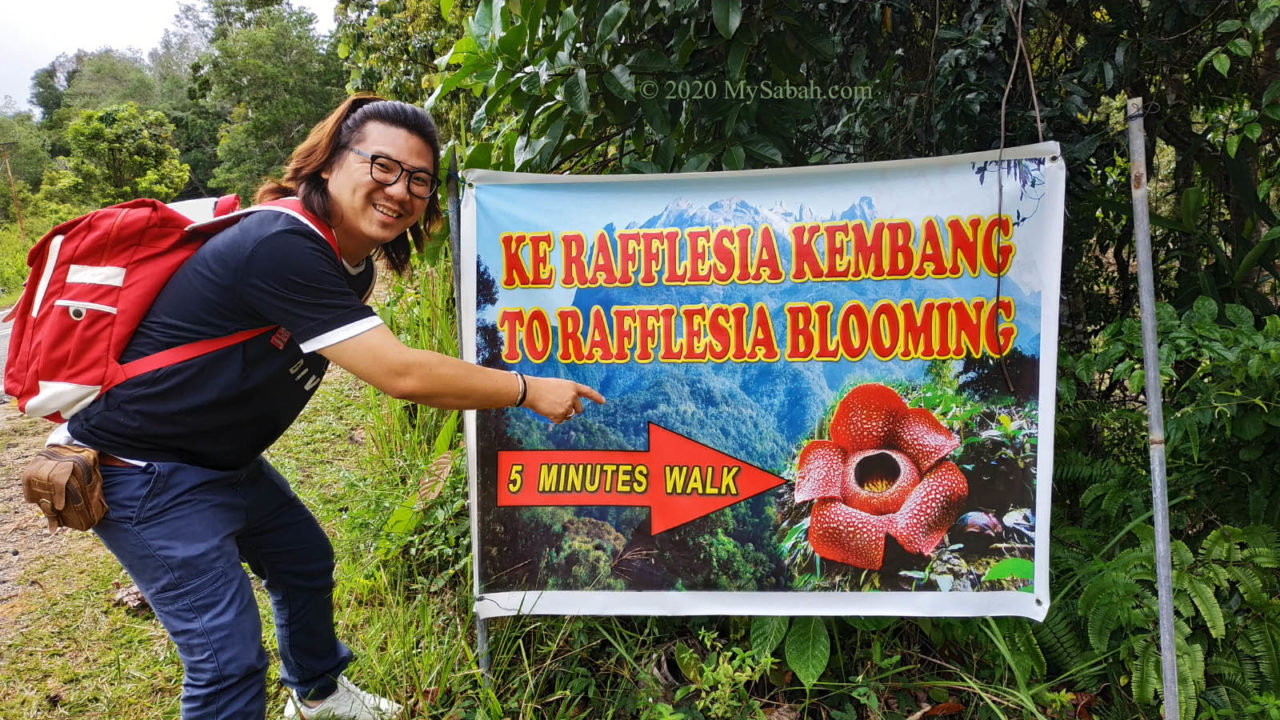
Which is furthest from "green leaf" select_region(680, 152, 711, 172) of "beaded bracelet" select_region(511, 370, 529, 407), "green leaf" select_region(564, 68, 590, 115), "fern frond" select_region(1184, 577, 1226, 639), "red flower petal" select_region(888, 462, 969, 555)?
"fern frond" select_region(1184, 577, 1226, 639)

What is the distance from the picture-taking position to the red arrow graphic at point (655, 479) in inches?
76.2

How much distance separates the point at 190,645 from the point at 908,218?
1899mm

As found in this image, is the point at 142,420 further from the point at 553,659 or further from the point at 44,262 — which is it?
the point at 553,659

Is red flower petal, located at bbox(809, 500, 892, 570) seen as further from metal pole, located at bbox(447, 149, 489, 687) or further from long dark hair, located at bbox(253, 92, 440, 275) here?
long dark hair, located at bbox(253, 92, 440, 275)

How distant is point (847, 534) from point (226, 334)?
1.54 meters

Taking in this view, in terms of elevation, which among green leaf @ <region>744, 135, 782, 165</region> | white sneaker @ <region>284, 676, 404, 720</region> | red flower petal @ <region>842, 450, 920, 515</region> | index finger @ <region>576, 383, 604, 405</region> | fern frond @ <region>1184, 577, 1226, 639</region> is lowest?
white sneaker @ <region>284, 676, 404, 720</region>

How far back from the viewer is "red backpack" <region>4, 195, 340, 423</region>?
151 centimetres

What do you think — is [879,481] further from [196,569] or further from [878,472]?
[196,569]

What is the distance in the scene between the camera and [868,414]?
1.90 metres

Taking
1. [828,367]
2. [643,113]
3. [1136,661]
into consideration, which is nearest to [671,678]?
[828,367]

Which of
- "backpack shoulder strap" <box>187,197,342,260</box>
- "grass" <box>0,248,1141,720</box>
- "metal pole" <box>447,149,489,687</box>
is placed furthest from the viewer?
"grass" <box>0,248,1141,720</box>

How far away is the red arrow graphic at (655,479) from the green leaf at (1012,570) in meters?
0.56

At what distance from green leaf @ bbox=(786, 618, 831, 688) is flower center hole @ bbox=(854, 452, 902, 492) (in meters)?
0.43

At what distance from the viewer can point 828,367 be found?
190 centimetres
